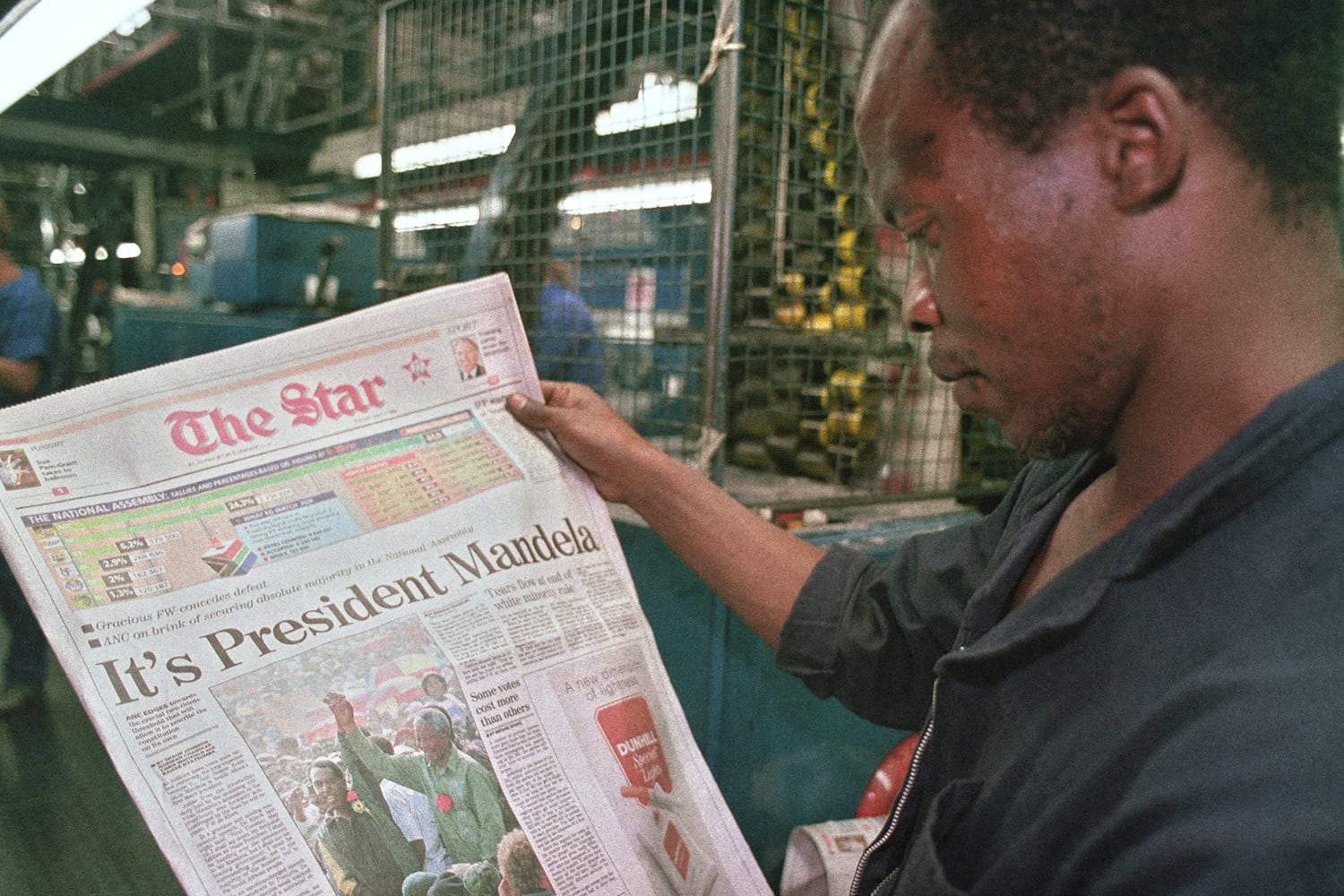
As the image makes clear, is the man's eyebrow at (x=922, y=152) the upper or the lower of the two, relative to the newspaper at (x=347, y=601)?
upper

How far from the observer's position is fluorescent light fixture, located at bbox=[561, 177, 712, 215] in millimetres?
1236

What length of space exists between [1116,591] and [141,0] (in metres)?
1.41

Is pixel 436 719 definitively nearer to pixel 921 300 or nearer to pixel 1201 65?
pixel 921 300

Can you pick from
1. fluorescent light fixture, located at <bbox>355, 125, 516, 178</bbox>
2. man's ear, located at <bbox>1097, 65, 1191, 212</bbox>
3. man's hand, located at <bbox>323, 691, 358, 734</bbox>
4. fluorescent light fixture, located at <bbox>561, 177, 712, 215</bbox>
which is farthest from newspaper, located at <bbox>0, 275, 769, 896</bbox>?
fluorescent light fixture, located at <bbox>355, 125, 516, 178</bbox>

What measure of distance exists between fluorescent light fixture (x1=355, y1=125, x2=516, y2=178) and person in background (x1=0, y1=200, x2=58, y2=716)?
925 millimetres

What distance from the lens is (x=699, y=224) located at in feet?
3.99

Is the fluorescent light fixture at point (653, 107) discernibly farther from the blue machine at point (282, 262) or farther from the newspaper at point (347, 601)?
the blue machine at point (282, 262)

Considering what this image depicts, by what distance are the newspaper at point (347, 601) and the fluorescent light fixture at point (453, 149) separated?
3.07 feet

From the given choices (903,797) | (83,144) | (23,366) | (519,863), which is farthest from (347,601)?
(83,144)

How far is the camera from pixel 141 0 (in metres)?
1.20

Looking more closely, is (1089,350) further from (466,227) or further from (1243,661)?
(466,227)

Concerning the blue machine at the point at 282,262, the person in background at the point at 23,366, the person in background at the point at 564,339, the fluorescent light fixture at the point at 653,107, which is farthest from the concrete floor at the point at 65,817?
the blue machine at the point at 282,262

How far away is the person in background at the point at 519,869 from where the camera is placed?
703 mm

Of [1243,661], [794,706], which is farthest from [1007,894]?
[794,706]
